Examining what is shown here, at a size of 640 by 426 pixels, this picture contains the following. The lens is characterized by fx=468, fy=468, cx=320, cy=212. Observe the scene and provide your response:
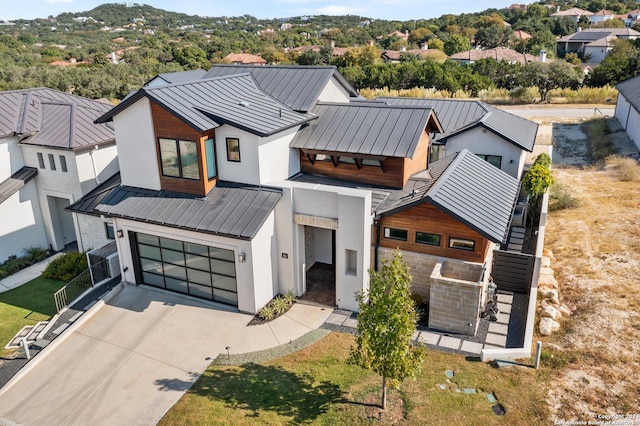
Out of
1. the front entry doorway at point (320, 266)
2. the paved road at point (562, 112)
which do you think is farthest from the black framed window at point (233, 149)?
the paved road at point (562, 112)

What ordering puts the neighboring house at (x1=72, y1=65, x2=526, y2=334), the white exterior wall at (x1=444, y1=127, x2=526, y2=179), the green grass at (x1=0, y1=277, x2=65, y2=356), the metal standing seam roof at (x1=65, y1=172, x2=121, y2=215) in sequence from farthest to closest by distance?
1. the white exterior wall at (x1=444, y1=127, x2=526, y2=179)
2. the metal standing seam roof at (x1=65, y1=172, x2=121, y2=215)
3. the green grass at (x1=0, y1=277, x2=65, y2=356)
4. the neighboring house at (x1=72, y1=65, x2=526, y2=334)

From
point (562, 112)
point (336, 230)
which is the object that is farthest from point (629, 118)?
point (336, 230)

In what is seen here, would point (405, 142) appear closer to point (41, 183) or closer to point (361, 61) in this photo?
point (41, 183)

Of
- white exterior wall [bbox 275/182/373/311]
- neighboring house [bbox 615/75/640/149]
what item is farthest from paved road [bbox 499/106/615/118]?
white exterior wall [bbox 275/182/373/311]

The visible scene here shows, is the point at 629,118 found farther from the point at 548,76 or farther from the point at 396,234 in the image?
the point at 396,234

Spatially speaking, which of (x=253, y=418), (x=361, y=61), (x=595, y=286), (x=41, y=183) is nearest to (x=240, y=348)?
(x=253, y=418)

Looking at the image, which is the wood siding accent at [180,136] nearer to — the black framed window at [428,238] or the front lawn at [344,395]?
the front lawn at [344,395]

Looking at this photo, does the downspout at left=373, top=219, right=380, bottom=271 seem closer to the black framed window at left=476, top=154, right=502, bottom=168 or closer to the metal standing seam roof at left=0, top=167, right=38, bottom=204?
the black framed window at left=476, top=154, right=502, bottom=168
